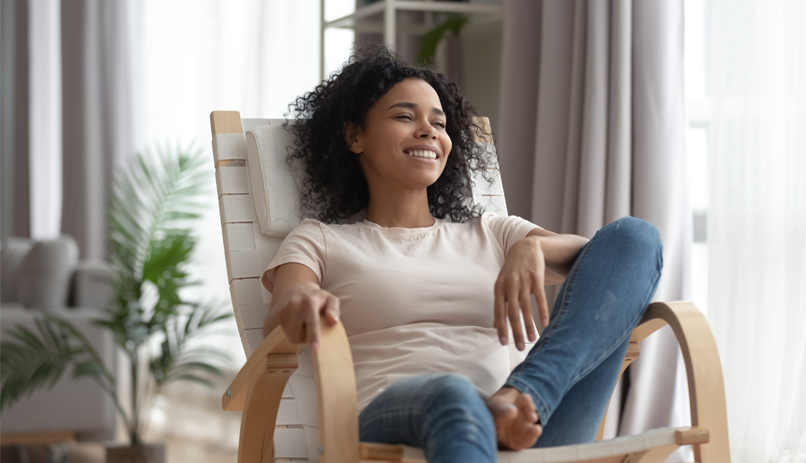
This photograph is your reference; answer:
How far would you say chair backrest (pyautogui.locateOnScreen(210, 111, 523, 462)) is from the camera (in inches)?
53.2

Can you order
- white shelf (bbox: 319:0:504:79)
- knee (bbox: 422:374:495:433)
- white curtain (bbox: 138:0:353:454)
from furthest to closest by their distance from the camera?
white curtain (bbox: 138:0:353:454) → white shelf (bbox: 319:0:504:79) → knee (bbox: 422:374:495:433)

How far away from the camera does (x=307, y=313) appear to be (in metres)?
0.99

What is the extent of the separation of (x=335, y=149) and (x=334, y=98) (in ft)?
0.36

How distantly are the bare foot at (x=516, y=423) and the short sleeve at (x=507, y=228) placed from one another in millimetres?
489

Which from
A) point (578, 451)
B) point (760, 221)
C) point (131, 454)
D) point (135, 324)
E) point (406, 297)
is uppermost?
point (760, 221)

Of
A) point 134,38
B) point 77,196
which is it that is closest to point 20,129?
point 77,196

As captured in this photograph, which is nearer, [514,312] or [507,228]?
[514,312]

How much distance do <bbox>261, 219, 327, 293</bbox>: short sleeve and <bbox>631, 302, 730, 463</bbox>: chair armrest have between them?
57 centimetres

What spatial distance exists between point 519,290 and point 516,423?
0.70 ft

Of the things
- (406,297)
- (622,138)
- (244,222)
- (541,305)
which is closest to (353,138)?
(244,222)

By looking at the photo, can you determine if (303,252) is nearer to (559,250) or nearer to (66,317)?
(559,250)

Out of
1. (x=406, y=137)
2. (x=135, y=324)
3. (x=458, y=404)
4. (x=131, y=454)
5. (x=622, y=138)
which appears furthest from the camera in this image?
(x=135, y=324)

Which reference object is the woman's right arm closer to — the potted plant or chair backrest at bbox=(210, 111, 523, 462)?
chair backrest at bbox=(210, 111, 523, 462)

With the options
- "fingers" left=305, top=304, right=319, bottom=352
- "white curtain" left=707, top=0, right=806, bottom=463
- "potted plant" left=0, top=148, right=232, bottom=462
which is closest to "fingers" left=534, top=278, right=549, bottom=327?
Result: "fingers" left=305, top=304, right=319, bottom=352
